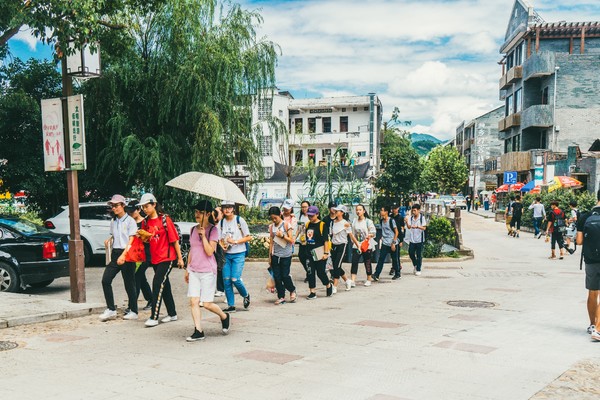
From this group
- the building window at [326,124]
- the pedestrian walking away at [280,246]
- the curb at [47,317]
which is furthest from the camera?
the building window at [326,124]

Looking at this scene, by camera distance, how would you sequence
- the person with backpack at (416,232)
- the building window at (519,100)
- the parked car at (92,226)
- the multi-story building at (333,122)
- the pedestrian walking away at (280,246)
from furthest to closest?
the multi-story building at (333,122) < the building window at (519,100) < the parked car at (92,226) < the person with backpack at (416,232) < the pedestrian walking away at (280,246)

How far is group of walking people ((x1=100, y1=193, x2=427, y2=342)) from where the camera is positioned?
24.8ft

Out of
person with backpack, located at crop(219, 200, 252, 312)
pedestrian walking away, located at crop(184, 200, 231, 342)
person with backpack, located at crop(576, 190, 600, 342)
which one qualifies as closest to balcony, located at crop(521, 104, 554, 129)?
person with backpack, located at crop(576, 190, 600, 342)

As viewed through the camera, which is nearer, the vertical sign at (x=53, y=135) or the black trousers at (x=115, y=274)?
the black trousers at (x=115, y=274)

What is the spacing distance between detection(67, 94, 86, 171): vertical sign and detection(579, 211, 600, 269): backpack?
781 centimetres

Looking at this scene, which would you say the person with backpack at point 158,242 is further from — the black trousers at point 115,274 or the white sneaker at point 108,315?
the white sneaker at point 108,315

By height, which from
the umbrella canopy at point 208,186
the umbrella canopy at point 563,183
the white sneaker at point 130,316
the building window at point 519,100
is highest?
the building window at point 519,100

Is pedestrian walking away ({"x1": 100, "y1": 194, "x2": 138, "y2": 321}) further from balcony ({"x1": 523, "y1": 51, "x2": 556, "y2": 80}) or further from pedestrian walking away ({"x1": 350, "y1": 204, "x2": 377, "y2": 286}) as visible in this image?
balcony ({"x1": 523, "y1": 51, "x2": 556, "y2": 80})

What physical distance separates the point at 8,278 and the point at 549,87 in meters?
41.4

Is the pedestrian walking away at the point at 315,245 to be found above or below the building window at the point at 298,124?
below

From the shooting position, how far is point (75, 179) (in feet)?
33.4

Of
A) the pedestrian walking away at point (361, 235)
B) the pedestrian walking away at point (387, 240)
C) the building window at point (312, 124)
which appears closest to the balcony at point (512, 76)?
the building window at point (312, 124)

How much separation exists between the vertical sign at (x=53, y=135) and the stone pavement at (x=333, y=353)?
7.79 ft

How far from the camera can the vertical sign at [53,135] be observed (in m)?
10.2
